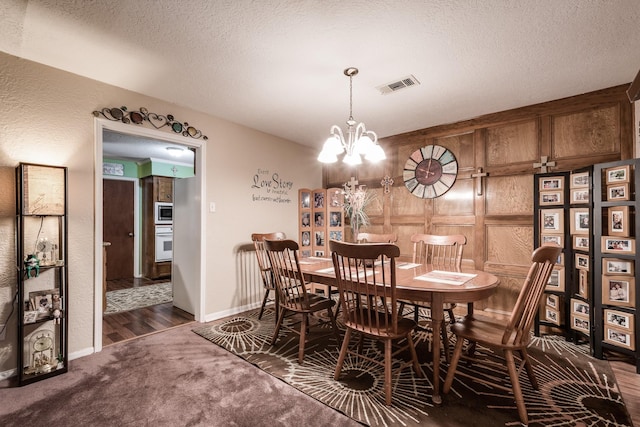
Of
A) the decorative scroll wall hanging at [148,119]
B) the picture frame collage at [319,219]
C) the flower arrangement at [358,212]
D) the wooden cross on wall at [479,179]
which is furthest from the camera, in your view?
the picture frame collage at [319,219]

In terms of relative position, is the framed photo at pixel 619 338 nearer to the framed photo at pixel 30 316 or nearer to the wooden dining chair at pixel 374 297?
the wooden dining chair at pixel 374 297

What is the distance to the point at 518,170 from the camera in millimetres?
3217

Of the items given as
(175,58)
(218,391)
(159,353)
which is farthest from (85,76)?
(218,391)

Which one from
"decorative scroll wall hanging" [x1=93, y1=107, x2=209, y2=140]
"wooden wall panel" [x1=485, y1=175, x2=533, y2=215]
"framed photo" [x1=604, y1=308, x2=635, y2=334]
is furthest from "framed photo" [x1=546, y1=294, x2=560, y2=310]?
"decorative scroll wall hanging" [x1=93, y1=107, x2=209, y2=140]

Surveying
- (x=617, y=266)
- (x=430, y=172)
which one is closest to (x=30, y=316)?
(x=430, y=172)

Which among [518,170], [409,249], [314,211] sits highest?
[518,170]

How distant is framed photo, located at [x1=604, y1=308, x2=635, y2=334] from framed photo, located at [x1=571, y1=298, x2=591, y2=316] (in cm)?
14

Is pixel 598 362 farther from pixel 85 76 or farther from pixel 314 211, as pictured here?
pixel 85 76

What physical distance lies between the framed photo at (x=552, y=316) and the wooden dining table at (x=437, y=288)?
1229 mm

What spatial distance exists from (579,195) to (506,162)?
82cm

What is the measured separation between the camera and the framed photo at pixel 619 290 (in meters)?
2.25

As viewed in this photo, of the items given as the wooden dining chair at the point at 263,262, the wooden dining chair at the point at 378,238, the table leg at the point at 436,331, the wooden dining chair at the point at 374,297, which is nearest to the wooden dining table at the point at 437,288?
the table leg at the point at 436,331

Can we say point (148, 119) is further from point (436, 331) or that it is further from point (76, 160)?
point (436, 331)

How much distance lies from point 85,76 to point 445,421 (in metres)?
3.68
